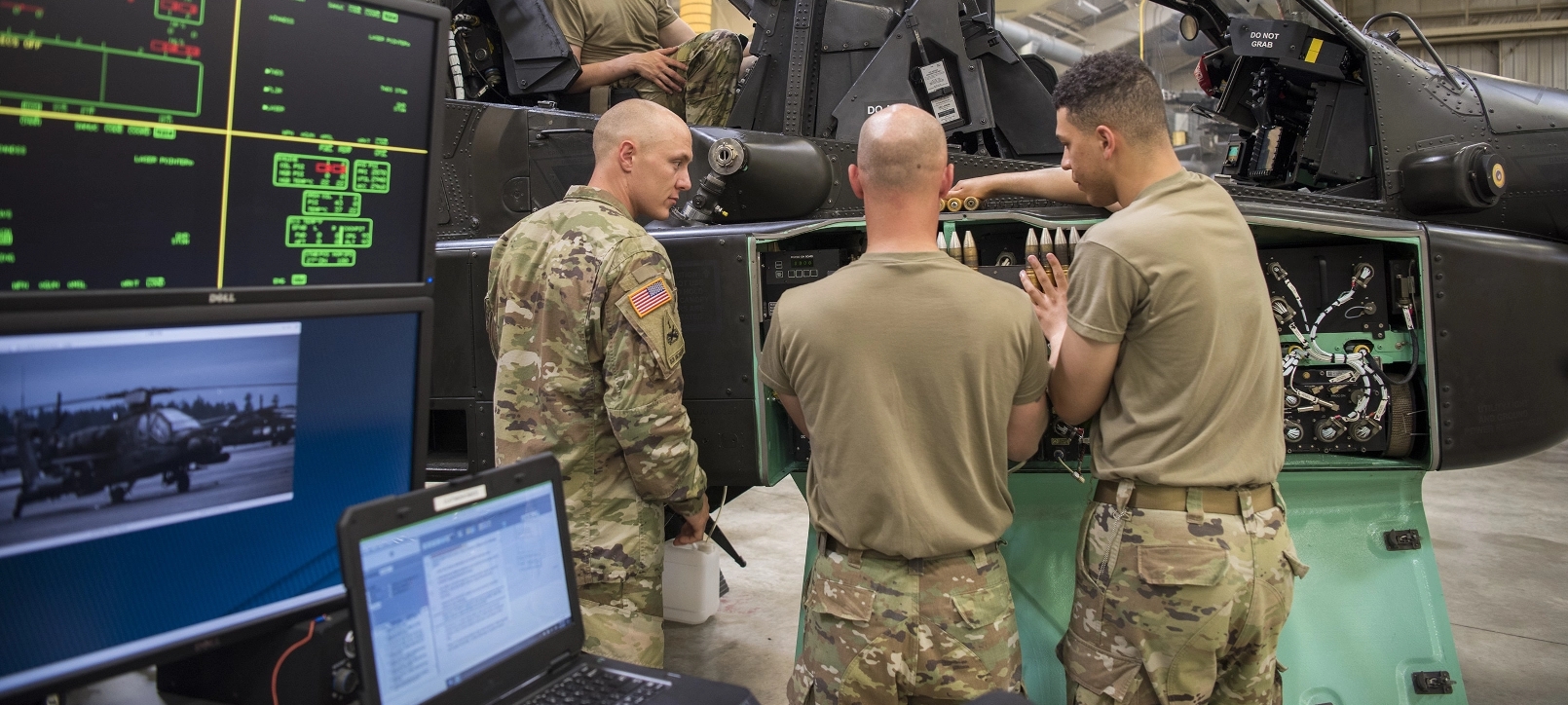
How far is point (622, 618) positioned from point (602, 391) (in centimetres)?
59

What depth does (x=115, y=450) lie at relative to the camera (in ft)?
3.68

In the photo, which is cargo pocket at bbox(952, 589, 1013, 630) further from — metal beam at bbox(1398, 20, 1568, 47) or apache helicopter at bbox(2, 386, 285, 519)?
metal beam at bbox(1398, 20, 1568, 47)

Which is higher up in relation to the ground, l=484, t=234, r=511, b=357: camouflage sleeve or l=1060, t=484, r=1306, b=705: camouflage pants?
l=484, t=234, r=511, b=357: camouflage sleeve

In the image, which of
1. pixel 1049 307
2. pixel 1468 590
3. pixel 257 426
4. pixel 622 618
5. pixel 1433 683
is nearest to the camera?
pixel 257 426

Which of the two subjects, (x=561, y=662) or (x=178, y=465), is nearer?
(x=178, y=465)

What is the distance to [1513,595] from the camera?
4.73 m

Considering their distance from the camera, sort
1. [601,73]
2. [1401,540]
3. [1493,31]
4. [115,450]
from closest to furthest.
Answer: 1. [115,450]
2. [1401,540]
3. [601,73]
4. [1493,31]

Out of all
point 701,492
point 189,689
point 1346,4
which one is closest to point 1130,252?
point 701,492

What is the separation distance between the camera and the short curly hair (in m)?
2.20

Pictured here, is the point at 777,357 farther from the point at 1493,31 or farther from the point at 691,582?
the point at 1493,31

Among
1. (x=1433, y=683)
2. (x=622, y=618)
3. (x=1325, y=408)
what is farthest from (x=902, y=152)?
(x=1433, y=683)

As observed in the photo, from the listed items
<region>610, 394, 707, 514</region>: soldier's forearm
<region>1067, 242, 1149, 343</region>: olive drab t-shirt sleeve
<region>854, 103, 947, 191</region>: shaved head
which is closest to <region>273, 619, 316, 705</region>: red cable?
<region>610, 394, 707, 514</region>: soldier's forearm

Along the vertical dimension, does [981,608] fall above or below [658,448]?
below

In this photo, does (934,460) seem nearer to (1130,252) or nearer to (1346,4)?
(1130,252)
